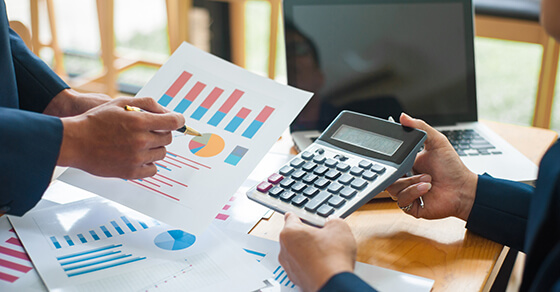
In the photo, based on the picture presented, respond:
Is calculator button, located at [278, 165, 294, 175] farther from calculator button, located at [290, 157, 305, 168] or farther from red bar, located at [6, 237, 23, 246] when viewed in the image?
red bar, located at [6, 237, 23, 246]

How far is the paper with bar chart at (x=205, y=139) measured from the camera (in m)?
0.70

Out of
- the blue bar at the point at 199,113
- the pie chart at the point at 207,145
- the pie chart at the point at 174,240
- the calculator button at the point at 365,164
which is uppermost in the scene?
the blue bar at the point at 199,113

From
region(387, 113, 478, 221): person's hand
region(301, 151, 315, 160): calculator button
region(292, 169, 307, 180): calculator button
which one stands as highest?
region(301, 151, 315, 160): calculator button

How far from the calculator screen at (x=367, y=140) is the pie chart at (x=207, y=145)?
0.56 ft

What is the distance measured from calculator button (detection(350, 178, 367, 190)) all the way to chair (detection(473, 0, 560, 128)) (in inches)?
53.5

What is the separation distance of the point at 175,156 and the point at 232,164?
0.30ft

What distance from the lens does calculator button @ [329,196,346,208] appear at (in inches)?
25.7

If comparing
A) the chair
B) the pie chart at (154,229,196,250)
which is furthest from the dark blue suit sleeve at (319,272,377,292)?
the chair

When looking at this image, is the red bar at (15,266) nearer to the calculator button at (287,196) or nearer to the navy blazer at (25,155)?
the navy blazer at (25,155)

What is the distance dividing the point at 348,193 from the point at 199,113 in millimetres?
285

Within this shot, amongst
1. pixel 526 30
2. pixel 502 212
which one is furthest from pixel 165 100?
pixel 526 30

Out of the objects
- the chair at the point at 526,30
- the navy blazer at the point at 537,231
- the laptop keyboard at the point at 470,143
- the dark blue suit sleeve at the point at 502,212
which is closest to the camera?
the navy blazer at the point at 537,231

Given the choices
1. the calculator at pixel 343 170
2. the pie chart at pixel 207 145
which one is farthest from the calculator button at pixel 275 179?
the pie chart at pixel 207 145

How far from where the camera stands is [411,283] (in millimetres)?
610
